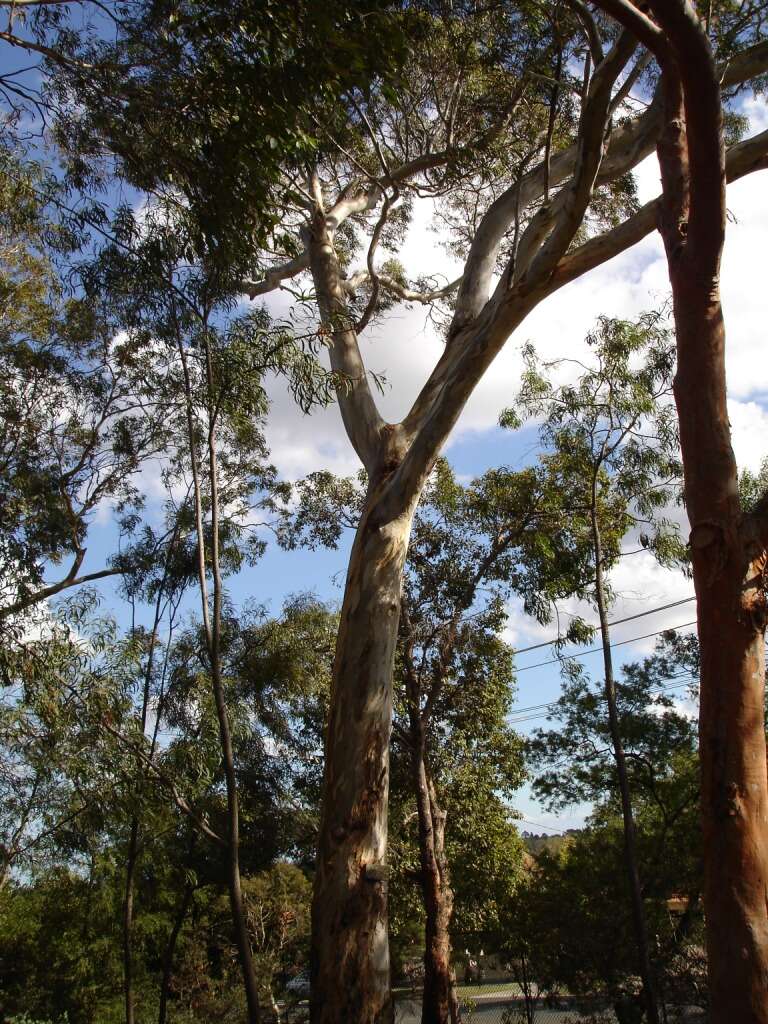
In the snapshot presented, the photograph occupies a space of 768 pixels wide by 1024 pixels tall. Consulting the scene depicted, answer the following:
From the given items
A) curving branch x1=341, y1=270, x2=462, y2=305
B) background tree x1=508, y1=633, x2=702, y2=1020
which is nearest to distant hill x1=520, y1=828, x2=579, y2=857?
background tree x1=508, y1=633, x2=702, y2=1020

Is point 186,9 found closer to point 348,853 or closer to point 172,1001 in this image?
point 348,853

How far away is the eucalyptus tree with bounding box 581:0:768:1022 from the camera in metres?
2.18

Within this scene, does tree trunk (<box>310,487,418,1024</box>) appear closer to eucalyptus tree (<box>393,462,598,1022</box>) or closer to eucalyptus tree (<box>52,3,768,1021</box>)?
eucalyptus tree (<box>52,3,768,1021</box>)

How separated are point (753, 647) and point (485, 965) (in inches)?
1146

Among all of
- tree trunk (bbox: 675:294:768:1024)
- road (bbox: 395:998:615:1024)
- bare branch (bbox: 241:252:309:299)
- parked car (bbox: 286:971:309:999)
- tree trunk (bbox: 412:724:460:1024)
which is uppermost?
bare branch (bbox: 241:252:309:299)

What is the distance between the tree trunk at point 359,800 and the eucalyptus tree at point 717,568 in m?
2.29

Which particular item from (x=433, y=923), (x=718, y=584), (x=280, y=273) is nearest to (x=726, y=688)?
(x=718, y=584)

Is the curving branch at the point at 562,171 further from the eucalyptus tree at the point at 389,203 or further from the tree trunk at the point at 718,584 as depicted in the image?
the tree trunk at the point at 718,584

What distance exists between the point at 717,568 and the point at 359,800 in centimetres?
257

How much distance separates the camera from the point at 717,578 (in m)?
2.53

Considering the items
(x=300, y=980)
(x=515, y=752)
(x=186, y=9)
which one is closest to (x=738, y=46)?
(x=186, y=9)

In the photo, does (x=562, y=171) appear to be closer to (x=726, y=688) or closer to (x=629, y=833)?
(x=629, y=833)

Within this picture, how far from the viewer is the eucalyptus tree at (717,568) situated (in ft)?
7.16

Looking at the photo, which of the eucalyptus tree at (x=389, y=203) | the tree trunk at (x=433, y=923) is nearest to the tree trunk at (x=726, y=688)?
the eucalyptus tree at (x=389, y=203)
